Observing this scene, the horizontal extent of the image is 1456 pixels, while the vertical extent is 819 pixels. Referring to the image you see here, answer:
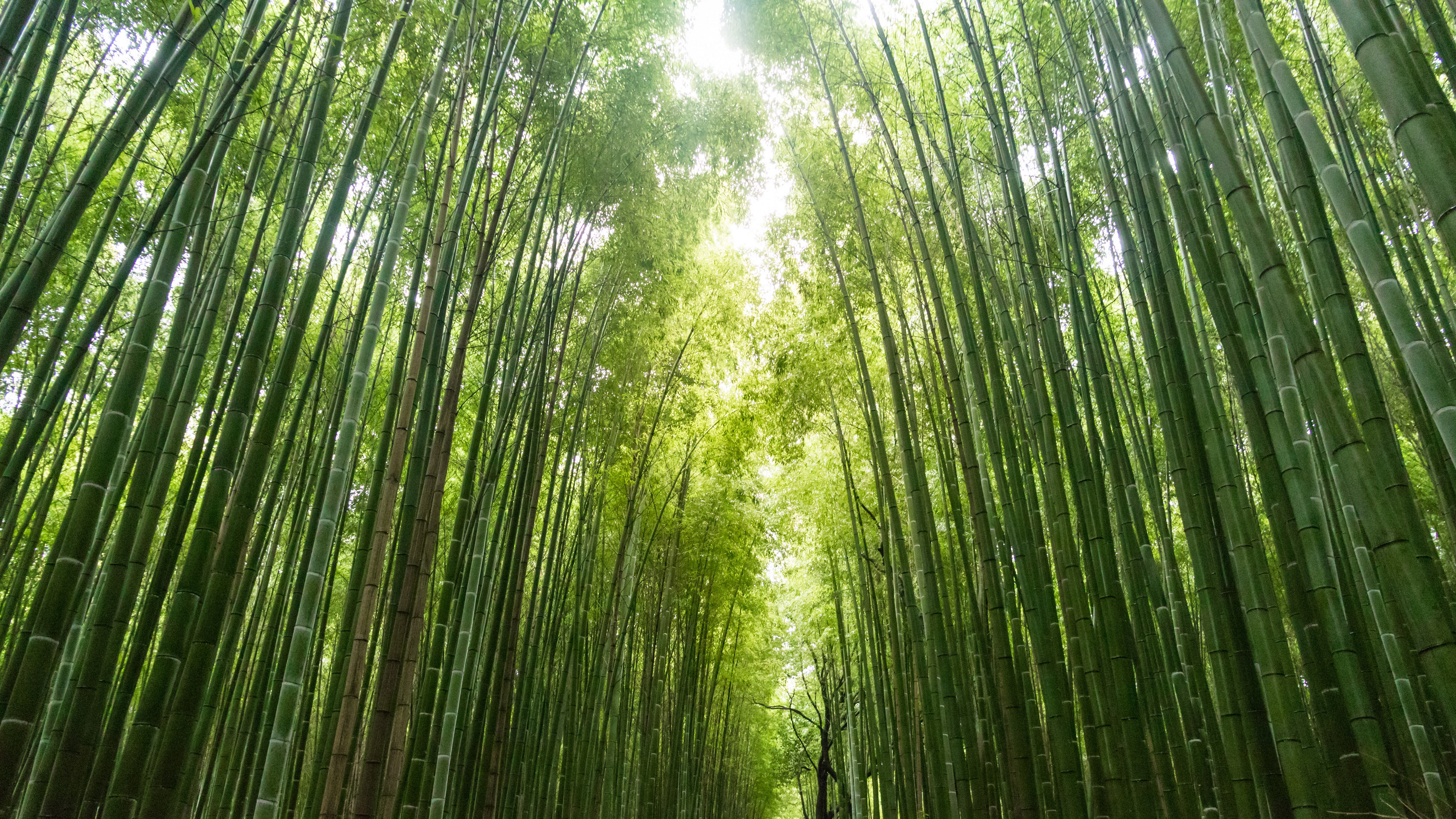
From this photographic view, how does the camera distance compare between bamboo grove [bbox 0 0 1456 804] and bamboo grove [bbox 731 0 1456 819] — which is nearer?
bamboo grove [bbox 731 0 1456 819]

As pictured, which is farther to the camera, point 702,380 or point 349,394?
point 702,380

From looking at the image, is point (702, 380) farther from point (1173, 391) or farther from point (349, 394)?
point (1173, 391)

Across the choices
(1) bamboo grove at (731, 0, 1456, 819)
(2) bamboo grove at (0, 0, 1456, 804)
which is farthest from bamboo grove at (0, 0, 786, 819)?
(1) bamboo grove at (731, 0, 1456, 819)

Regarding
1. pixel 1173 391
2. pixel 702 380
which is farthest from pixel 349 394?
pixel 702 380

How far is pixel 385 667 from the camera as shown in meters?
2.26

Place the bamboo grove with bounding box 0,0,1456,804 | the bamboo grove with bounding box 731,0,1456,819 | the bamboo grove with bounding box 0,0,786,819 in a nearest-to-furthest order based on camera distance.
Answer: the bamboo grove with bounding box 731,0,1456,819, the bamboo grove with bounding box 0,0,1456,804, the bamboo grove with bounding box 0,0,786,819

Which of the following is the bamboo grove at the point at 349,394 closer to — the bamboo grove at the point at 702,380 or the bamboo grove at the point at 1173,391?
the bamboo grove at the point at 702,380

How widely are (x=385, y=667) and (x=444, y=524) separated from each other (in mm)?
5220

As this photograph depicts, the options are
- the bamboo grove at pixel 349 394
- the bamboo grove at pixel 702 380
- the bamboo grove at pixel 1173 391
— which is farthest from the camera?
the bamboo grove at pixel 349 394

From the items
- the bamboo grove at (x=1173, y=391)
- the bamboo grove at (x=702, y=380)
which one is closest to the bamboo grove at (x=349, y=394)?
the bamboo grove at (x=702, y=380)

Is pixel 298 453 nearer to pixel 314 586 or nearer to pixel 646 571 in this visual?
pixel 314 586

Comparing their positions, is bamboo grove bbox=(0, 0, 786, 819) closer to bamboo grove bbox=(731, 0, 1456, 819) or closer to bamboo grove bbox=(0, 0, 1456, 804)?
bamboo grove bbox=(0, 0, 1456, 804)

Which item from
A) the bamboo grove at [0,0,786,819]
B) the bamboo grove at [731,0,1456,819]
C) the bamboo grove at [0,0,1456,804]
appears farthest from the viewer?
the bamboo grove at [0,0,786,819]

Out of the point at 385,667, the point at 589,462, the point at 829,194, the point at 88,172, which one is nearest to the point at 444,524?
the point at 589,462
